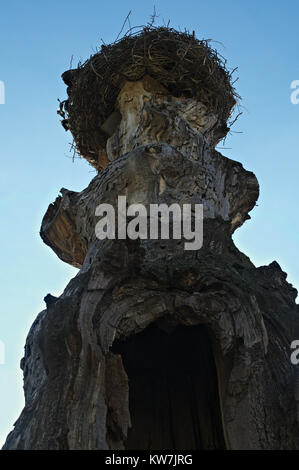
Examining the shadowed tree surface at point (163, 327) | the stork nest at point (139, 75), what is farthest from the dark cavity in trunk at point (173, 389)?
the stork nest at point (139, 75)

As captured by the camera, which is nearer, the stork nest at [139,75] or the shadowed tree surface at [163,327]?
the shadowed tree surface at [163,327]

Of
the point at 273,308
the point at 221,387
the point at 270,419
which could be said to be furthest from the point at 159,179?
the point at 270,419

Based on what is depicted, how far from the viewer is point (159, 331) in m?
5.25

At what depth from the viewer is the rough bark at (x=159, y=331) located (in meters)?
3.88

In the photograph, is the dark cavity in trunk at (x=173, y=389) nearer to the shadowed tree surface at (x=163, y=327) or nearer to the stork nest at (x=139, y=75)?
the shadowed tree surface at (x=163, y=327)

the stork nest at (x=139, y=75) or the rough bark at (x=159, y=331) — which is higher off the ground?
the stork nest at (x=139, y=75)

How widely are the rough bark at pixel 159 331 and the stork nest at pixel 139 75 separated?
2216 millimetres

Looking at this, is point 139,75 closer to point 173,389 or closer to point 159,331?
point 159,331

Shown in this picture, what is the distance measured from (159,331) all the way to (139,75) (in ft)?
11.8

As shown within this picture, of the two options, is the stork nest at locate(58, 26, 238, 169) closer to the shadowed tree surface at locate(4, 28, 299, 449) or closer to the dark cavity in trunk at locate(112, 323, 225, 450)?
the shadowed tree surface at locate(4, 28, 299, 449)

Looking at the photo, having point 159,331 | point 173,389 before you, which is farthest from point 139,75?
point 173,389
